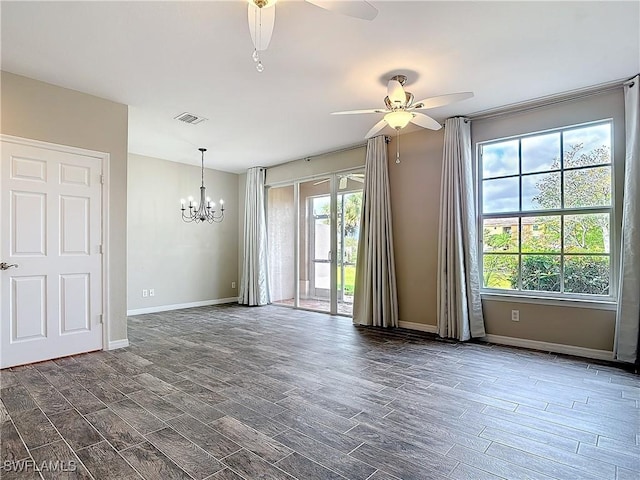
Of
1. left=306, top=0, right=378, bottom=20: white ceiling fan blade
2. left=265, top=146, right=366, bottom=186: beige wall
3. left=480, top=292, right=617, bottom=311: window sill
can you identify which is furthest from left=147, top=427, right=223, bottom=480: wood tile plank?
left=265, top=146, right=366, bottom=186: beige wall

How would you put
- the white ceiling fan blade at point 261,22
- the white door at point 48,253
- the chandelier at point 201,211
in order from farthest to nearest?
the chandelier at point 201,211, the white door at point 48,253, the white ceiling fan blade at point 261,22

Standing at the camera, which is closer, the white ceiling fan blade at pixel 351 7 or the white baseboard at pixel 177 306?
the white ceiling fan blade at pixel 351 7

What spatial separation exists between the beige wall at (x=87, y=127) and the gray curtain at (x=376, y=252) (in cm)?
327

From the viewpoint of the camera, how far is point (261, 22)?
2.28m

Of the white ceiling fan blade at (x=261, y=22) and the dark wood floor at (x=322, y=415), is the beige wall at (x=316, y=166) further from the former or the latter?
the white ceiling fan blade at (x=261, y=22)

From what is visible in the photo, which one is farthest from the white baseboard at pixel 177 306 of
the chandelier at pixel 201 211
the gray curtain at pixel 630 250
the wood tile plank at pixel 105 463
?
the gray curtain at pixel 630 250

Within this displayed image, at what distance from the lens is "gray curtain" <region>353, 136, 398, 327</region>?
514cm

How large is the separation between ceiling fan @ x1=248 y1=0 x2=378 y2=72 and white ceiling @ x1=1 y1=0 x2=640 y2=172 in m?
0.19

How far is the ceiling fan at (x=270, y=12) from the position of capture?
1933 mm

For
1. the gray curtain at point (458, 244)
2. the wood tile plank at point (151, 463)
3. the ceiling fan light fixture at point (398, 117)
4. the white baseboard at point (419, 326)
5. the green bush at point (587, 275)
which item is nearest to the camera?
the wood tile plank at point (151, 463)

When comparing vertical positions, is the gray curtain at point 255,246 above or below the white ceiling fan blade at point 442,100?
below

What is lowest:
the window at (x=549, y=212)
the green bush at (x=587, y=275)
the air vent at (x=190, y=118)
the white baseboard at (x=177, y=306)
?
the white baseboard at (x=177, y=306)

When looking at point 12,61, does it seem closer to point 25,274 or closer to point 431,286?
point 25,274

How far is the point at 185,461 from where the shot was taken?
→ 1890mm
